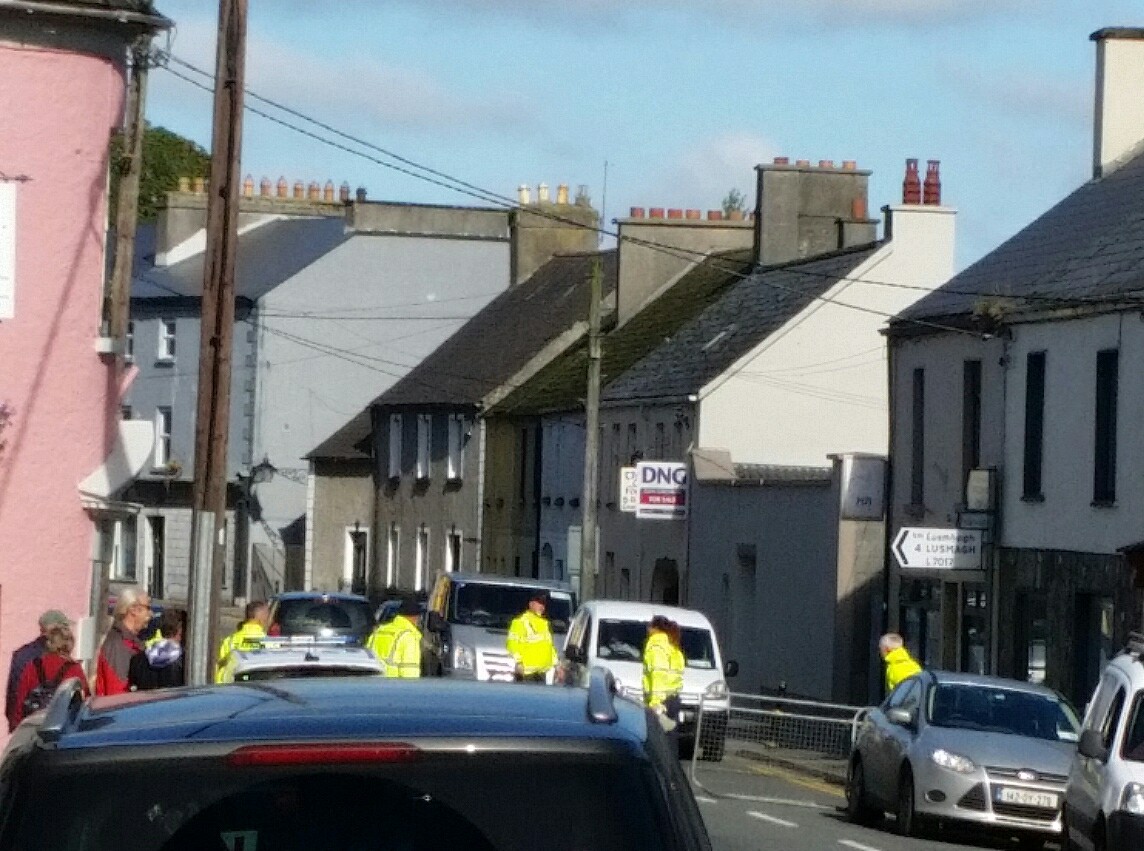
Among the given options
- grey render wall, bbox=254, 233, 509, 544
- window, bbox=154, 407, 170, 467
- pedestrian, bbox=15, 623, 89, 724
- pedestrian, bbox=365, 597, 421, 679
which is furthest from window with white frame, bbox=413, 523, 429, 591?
pedestrian, bbox=15, 623, 89, 724

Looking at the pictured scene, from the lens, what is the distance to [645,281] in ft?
189

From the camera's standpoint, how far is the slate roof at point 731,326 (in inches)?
1836

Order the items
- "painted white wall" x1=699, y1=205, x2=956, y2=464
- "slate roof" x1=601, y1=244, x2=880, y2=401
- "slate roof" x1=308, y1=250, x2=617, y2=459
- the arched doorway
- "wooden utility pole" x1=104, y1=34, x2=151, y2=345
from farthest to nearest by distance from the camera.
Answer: "slate roof" x1=308, y1=250, x2=617, y2=459
the arched doorway
"slate roof" x1=601, y1=244, x2=880, y2=401
"painted white wall" x1=699, y1=205, x2=956, y2=464
"wooden utility pole" x1=104, y1=34, x2=151, y2=345

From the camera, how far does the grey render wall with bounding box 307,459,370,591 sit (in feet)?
222

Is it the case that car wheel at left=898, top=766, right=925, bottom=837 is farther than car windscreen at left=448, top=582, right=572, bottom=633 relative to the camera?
No

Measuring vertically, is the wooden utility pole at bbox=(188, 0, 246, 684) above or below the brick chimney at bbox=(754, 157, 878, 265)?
below

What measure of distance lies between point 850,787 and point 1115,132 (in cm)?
1701

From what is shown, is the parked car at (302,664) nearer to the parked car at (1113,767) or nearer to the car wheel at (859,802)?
the parked car at (1113,767)

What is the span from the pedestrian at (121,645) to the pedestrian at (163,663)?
13cm

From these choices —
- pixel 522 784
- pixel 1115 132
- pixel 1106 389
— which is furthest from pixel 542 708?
pixel 1115 132

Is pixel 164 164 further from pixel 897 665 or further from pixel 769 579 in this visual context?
pixel 897 665

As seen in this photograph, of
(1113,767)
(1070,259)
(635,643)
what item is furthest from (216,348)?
(1070,259)

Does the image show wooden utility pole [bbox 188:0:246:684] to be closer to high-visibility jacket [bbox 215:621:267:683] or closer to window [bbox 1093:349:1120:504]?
high-visibility jacket [bbox 215:621:267:683]

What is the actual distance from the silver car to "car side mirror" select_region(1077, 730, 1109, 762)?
396cm
